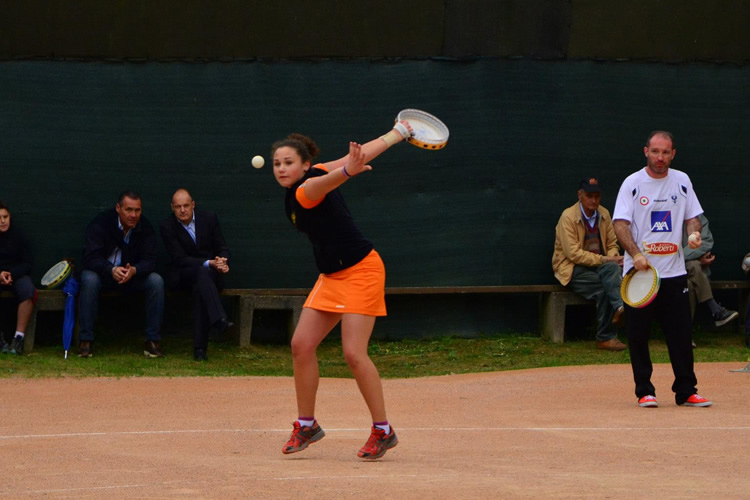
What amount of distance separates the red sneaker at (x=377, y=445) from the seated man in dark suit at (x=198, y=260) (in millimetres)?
4797

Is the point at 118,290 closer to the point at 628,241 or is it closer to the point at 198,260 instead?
the point at 198,260

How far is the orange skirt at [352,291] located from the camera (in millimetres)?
6234

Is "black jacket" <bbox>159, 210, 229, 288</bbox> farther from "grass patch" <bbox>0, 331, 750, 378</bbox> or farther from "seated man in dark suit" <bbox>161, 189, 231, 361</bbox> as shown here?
"grass patch" <bbox>0, 331, 750, 378</bbox>

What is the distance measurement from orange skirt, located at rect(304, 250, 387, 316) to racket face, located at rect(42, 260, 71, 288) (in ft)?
16.9

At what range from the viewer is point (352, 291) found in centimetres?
624

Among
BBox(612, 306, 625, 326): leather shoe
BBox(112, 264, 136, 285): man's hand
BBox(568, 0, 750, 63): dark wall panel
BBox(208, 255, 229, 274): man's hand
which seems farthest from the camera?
BBox(568, 0, 750, 63): dark wall panel

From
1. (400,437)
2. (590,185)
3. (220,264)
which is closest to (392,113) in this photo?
(590,185)

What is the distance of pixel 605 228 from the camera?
1177 cm

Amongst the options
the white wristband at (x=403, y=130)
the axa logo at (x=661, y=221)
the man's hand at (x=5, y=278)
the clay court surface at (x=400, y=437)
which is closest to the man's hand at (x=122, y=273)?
the man's hand at (x=5, y=278)

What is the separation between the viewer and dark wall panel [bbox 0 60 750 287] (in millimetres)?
11664

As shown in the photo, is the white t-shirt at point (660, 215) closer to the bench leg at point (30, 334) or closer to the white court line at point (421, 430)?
the white court line at point (421, 430)

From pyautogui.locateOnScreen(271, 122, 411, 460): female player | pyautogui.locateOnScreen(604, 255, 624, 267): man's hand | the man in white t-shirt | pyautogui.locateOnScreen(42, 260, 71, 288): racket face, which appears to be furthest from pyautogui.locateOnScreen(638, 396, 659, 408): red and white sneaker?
pyautogui.locateOnScreen(42, 260, 71, 288): racket face

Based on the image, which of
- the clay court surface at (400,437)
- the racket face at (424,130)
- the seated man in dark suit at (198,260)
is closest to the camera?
the clay court surface at (400,437)

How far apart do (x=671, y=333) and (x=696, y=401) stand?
1.58ft
